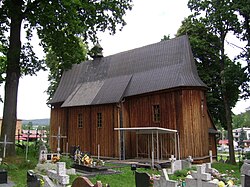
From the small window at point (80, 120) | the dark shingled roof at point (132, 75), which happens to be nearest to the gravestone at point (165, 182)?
the dark shingled roof at point (132, 75)

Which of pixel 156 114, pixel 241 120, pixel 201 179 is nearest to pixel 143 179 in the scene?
pixel 201 179

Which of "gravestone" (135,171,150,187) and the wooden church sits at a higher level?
the wooden church

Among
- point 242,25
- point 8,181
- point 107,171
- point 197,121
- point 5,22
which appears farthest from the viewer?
point 242,25

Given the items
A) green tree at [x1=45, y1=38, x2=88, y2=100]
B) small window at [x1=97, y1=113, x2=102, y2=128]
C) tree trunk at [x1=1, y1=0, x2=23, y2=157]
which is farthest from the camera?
green tree at [x1=45, y1=38, x2=88, y2=100]

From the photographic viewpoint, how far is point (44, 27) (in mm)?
16781

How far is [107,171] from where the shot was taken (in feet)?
48.6

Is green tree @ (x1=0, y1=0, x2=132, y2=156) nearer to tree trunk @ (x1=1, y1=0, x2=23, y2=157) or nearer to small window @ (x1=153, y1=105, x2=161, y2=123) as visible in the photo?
tree trunk @ (x1=1, y1=0, x2=23, y2=157)

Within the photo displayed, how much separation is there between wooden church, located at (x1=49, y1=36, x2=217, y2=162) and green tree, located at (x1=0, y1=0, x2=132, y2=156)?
18.4 feet

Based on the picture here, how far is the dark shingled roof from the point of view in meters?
21.0

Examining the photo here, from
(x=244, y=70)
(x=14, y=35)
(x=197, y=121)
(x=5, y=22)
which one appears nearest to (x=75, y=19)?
(x=14, y=35)

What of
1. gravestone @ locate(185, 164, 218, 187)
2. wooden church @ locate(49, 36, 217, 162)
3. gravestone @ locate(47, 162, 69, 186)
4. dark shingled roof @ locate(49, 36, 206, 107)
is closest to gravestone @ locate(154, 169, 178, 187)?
gravestone @ locate(185, 164, 218, 187)

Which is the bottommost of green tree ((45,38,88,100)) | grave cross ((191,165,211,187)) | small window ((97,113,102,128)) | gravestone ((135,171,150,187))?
gravestone ((135,171,150,187))

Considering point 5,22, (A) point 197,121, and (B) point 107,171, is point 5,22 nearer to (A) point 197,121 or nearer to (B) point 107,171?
(B) point 107,171

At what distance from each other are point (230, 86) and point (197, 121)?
476cm
